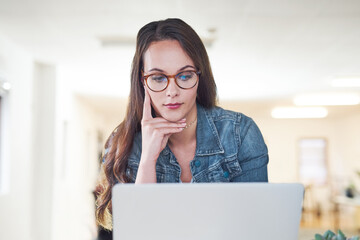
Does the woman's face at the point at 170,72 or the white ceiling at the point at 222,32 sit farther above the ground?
the white ceiling at the point at 222,32

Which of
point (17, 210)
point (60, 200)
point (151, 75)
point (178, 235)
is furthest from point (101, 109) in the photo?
point (178, 235)

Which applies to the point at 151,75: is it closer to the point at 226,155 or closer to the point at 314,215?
the point at 226,155

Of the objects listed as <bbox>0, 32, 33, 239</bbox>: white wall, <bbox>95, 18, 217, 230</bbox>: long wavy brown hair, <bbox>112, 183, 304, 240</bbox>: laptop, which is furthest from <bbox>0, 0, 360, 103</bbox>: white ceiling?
<bbox>112, 183, 304, 240</bbox>: laptop

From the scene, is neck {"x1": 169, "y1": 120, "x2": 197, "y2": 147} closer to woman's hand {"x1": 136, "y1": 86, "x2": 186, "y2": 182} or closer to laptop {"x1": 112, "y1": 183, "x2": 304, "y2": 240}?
woman's hand {"x1": 136, "y1": 86, "x2": 186, "y2": 182}

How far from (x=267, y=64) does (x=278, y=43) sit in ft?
2.75

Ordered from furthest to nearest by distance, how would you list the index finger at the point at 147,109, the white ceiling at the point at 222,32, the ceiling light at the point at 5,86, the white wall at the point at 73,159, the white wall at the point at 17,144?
the white wall at the point at 73,159 → the white wall at the point at 17,144 → the ceiling light at the point at 5,86 → the white ceiling at the point at 222,32 → the index finger at the point at 147,109

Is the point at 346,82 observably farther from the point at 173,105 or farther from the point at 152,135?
the point at 152,135

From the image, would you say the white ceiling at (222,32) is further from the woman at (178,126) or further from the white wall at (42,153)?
the woman at (178,126)

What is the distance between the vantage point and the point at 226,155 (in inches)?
52.4

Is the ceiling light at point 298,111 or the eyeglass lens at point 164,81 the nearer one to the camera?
the eyeglass lens at point 164,81

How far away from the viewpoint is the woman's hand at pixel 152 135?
116 centimetres

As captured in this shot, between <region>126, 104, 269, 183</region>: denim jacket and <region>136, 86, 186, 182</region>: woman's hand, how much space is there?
0.32ft

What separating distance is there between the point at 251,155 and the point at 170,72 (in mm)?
385

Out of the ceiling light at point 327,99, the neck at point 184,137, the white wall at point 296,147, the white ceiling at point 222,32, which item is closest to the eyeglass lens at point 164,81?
the neck at point 184,137
